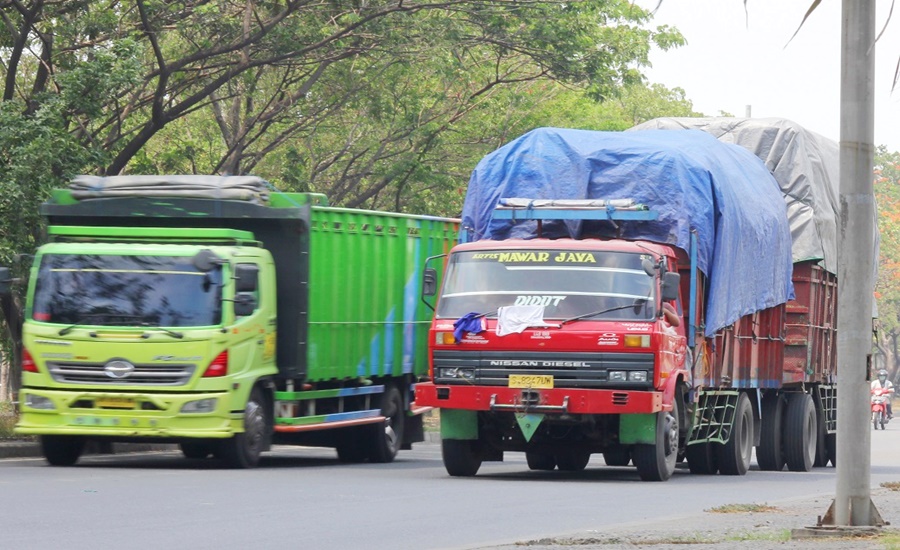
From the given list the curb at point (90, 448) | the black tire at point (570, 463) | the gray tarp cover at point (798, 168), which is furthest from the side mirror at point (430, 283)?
the gray tarp cover at point (798, 168)

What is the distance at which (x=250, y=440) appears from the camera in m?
17.3

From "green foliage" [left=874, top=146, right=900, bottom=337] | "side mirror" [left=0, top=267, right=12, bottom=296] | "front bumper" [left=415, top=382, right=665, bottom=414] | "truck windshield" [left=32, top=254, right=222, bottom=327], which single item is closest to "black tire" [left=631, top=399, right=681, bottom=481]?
"front bumper" [left=415, top=382, right=665, bottom=414]

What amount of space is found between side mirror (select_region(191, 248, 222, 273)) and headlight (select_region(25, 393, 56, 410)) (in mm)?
1970

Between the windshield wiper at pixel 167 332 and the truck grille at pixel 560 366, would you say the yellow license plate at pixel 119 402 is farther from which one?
the truck grille at pixel 560 366

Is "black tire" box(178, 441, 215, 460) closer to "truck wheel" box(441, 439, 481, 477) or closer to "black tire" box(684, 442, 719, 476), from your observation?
"truck wheel" box(441, 439, 481, 477)

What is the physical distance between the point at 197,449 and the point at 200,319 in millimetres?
2479

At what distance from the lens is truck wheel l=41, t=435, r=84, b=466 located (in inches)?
682

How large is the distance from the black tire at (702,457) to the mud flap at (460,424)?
367 centimetres

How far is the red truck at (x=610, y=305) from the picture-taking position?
16.0m

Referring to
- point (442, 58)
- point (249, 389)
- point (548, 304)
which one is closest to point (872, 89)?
point (548, 304)

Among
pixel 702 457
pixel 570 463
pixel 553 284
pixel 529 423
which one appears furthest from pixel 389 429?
pixel 553 284

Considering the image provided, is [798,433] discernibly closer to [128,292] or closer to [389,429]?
[389,429]

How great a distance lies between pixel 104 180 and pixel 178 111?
265 inches

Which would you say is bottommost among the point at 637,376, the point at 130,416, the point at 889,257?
the point at 130,416
